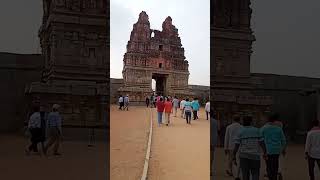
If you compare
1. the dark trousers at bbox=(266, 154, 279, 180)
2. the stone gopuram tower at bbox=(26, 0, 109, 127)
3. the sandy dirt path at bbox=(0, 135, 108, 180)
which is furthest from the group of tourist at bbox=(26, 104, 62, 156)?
the dark trousers at bbox=(266, 154, 279, 180)

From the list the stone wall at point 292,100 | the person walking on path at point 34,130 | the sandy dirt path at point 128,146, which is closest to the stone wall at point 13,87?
the person walking on path at point 34,130

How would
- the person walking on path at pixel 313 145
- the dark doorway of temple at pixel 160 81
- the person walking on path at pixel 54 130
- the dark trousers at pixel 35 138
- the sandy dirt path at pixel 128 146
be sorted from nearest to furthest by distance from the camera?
the person walking on path at pixel 313 145
the dark trousers at pixel 35 138
the person walking on path at pixel 54 130
the sandy dirt path at pixel 128 146
the dark doorway of temple at pixel 160 81

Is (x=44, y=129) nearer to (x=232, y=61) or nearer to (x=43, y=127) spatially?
(x=43, y=127)

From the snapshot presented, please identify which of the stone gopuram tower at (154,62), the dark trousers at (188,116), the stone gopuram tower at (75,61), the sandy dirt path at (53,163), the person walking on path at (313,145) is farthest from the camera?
the stone gopuram tower at (154,62)

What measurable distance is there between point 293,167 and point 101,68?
465 centimetres

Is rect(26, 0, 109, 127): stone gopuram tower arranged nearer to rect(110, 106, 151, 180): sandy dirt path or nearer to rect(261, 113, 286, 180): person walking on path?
rect(110, 106, 151, 180): sandy dirt path

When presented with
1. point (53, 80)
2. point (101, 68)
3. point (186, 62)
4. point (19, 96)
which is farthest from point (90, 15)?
point (186, 62)

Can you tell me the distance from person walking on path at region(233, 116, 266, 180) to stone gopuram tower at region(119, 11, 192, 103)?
82.1 feet

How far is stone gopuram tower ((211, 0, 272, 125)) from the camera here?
328 inches

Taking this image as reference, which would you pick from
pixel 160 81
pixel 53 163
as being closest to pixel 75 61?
pixel 53 163

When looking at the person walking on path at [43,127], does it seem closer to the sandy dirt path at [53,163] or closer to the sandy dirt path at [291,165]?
the sandy dirt path at [53,163]

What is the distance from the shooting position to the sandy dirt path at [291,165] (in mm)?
7797

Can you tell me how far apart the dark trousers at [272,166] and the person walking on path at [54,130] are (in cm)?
376

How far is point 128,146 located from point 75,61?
13.1 feet
